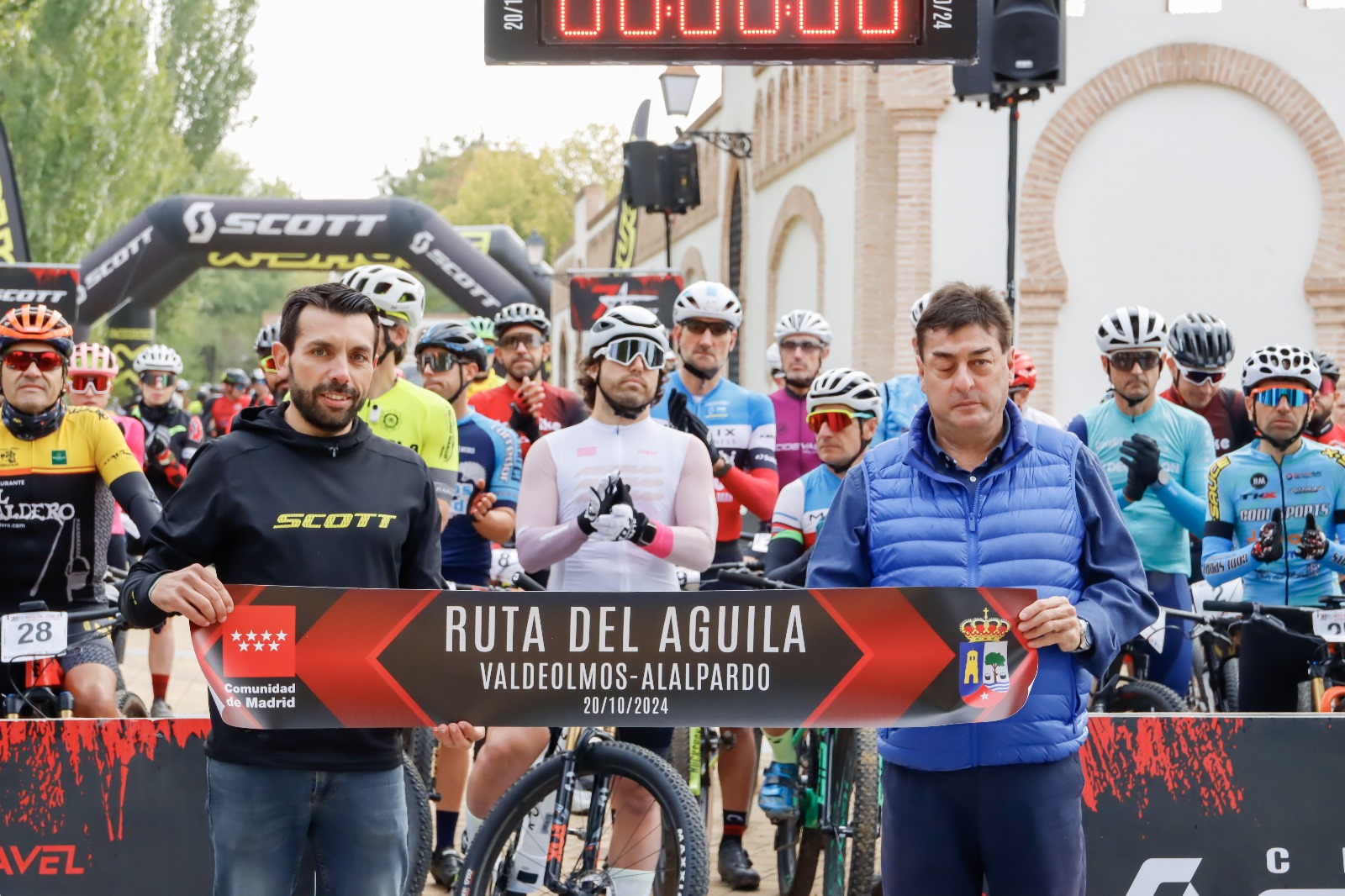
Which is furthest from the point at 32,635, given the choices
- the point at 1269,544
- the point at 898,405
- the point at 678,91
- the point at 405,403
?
the point at 678,91

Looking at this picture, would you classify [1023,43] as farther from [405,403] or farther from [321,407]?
[321,407]

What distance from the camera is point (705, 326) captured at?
7.86 m

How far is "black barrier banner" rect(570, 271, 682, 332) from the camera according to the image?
16.5 m

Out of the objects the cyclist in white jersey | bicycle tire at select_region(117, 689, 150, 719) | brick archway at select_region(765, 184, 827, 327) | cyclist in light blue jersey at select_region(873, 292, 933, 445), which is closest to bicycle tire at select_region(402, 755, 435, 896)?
the cyclist in white jersey

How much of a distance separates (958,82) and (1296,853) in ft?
17.6

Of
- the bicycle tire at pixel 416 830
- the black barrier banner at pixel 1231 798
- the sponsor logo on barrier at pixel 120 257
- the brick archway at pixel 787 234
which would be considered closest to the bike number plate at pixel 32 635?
the bicycle tire at pixel 416 830

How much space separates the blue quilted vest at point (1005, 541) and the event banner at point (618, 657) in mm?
55

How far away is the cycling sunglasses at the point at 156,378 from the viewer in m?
12.2

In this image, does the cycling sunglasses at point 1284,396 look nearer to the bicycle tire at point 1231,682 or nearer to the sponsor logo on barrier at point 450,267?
the bicycle tire at point 1231,682

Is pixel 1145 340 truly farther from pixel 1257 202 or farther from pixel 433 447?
pixel 1257 202

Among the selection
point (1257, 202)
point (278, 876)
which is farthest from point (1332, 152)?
point (278, 876)

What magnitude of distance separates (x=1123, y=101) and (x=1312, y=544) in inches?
584

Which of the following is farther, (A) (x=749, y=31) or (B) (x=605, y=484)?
(A) (x=749, y=31)

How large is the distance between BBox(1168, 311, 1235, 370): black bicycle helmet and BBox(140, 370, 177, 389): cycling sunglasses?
7.64 meters
